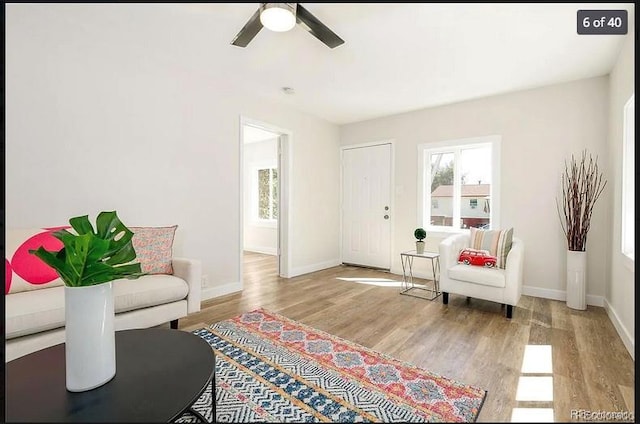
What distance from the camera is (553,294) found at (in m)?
3.25

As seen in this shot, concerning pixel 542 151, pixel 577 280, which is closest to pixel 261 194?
pixel 542 151

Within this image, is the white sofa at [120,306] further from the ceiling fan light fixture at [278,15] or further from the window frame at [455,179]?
the window frame at [455,179]

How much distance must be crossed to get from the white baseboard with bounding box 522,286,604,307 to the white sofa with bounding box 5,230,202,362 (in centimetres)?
347

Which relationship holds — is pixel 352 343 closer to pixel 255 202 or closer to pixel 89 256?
pixel 89 256

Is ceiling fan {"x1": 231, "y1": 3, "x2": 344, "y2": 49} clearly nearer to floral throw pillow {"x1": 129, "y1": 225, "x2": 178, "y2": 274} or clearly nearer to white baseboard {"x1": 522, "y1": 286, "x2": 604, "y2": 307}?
floral throw pillow {"x1": 129, "y1": 225, "x2": 178, "y2": 274}

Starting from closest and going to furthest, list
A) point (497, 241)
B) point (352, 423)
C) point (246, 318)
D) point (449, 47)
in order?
point (352, 423)
point (449, 47)
point (246, 318)
point (497, 241)

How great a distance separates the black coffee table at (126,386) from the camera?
2.85 ft

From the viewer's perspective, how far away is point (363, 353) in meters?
2.03

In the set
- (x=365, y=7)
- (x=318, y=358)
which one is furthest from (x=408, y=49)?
(x=318, y=358)

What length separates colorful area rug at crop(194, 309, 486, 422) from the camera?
1424 mm

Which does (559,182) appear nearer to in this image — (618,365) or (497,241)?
(497,241)

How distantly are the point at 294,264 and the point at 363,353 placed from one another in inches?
94.0

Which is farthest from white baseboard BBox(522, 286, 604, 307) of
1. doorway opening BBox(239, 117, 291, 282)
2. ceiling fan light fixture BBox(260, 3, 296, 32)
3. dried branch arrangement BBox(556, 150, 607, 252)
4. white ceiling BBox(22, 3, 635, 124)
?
doorway opening BBox(239, 117, 291, 282)

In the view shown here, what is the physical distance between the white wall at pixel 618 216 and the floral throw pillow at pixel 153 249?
3.35 m
